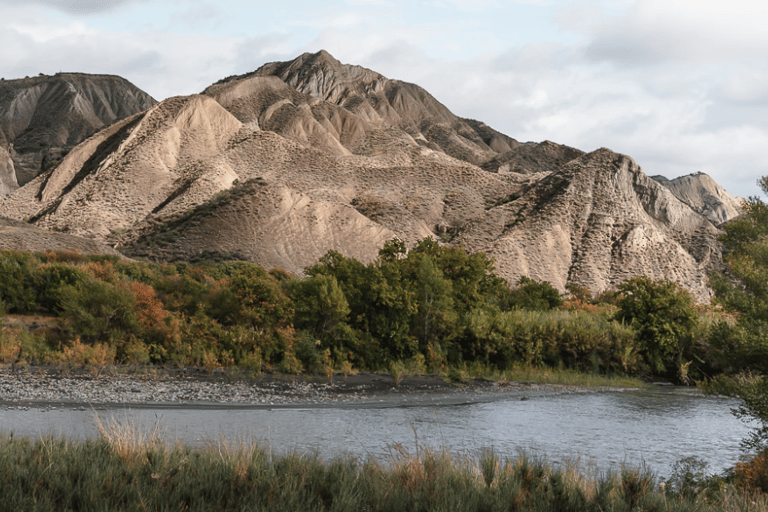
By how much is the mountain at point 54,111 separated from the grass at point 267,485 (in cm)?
11194

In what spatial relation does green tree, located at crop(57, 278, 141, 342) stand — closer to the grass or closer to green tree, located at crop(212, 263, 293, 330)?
green tree, located at crop(212, 263, 293, 330)

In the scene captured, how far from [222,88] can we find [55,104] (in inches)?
2051

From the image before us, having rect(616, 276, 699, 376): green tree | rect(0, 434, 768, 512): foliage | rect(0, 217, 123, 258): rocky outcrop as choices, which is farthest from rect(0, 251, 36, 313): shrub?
rect(616, 276, 699, 376): green tree

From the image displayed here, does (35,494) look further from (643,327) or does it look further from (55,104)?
(55,104)

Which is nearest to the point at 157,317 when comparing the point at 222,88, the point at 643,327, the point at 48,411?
the point at 48,411

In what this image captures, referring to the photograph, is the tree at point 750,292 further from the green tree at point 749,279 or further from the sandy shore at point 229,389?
the sandy shore at point 229,389

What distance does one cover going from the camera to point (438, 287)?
2595cm

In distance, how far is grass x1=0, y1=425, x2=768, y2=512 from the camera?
6.98 metres

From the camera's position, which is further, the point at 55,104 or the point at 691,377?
the point at 55,104

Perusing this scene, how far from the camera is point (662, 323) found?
28203mm

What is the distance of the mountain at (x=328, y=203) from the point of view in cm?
6375

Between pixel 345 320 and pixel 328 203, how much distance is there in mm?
47460

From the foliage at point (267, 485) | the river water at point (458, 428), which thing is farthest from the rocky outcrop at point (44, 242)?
the foliage at point (267, 485)

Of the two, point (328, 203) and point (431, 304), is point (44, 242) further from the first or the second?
point (431, 304)
